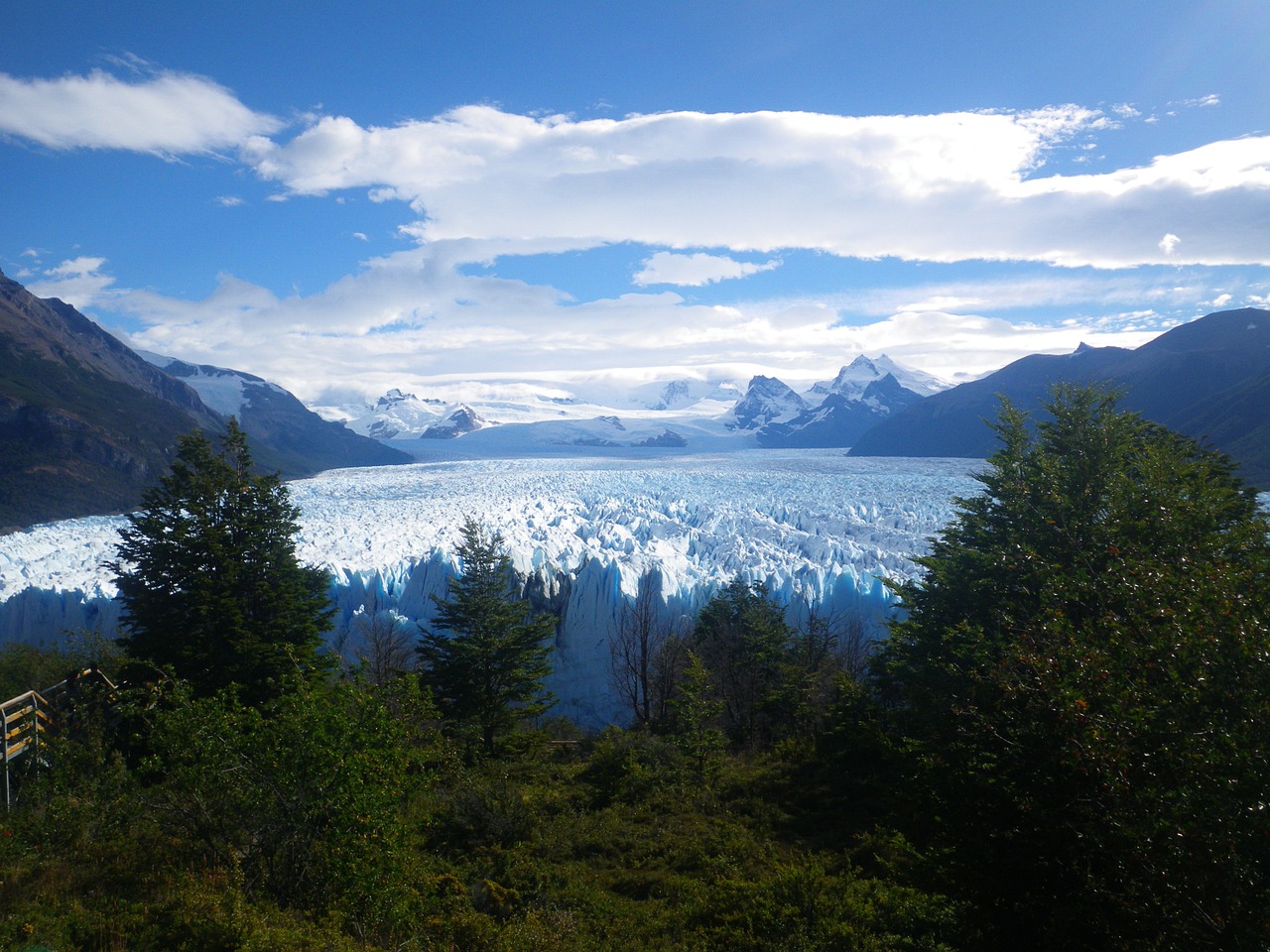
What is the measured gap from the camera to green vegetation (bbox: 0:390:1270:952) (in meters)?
4.06

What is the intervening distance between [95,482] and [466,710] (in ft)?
148

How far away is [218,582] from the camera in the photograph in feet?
40.0

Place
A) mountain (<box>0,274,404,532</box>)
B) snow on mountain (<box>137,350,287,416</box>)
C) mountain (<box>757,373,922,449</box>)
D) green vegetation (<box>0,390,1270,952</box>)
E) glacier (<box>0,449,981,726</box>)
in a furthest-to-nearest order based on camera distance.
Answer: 1. mountain (<box>757,373,922,449</box>)
2. snow on mountain (<box>137,350,287,416</box>)
3. mountain (<box>0,274,404,532</box>)
4. glacier (<box>0,449,981,726</box>)
5. green vegetation (<box>0,390,1270,952</box>)

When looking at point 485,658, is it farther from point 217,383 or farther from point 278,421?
point 217,383

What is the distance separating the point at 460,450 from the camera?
10519cm

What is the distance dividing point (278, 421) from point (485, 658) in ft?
373

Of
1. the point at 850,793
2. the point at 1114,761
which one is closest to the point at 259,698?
the point at 850,793

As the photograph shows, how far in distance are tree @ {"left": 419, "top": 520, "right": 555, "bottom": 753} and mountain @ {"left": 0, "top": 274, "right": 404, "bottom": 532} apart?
16548 mm

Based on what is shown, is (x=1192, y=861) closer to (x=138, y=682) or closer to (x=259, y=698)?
(x=259, y=698)

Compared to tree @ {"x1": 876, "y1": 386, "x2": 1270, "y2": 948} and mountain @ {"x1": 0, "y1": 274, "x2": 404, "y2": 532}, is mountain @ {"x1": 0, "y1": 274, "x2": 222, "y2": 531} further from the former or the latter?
tree @ {"x1": 876, "y1": 386, "x2": 1270, "y2": 948}

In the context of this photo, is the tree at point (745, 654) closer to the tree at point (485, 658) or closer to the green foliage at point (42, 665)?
the tree at point (485, 658)

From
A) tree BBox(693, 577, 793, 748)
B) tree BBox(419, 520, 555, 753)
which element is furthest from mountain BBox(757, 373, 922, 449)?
tree BBox(419, 520, 555, 753)

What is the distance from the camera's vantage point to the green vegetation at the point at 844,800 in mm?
4059

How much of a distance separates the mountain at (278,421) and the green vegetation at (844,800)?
93299 mm
